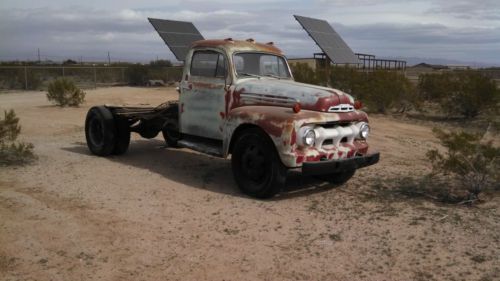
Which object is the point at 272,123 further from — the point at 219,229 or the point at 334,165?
the point at 219,229

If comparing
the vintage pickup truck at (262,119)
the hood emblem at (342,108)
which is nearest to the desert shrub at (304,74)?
the vintage pickup truck at (262,119)

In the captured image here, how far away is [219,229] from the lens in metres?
5.76

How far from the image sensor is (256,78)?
7.82m

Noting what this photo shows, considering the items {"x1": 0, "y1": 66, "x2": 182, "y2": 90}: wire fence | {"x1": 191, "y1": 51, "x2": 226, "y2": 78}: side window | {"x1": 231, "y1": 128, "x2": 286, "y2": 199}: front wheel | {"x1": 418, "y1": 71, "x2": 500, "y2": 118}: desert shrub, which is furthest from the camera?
{"x1": 0, "y1": 66, "x2": 182, "y2": 90}: wire fence

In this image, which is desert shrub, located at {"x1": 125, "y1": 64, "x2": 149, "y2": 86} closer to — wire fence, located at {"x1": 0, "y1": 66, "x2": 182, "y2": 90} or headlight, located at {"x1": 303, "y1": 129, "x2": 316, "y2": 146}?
wire fence, located at {"x1": 0, "y1": 66, "x2": 182, "y2": 90}

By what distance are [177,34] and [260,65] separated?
18.1m

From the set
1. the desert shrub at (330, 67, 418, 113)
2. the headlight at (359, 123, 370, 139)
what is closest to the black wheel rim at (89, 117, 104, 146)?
the headlight at (359, 123, 370, 139)

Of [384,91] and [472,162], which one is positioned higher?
[384,91]

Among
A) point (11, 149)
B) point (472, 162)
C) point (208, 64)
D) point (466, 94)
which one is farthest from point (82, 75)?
point (472, 162)

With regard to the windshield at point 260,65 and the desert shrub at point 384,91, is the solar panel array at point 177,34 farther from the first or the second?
the windshield at point 260,65

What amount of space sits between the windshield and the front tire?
2.97 metres

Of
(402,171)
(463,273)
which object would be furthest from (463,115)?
(463,273)

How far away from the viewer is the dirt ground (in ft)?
15.4

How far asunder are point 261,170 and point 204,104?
5.50ft
